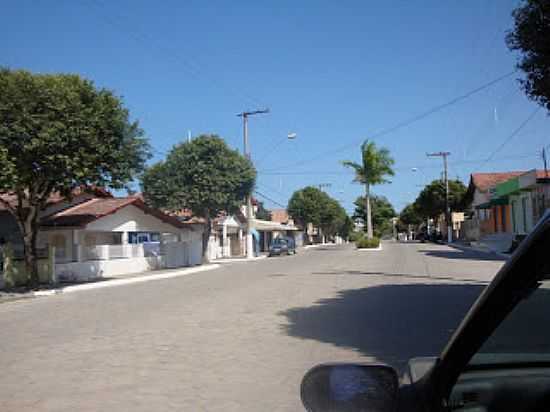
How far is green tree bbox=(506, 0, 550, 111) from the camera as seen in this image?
10.3 meters

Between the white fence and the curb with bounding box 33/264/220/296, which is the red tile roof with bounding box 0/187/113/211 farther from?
the curb with bounding box 33/264/220/296

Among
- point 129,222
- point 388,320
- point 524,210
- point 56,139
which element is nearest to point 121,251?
point 129,222

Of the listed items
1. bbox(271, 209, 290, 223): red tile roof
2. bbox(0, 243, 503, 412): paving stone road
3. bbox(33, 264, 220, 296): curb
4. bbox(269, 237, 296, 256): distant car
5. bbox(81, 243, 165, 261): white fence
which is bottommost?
bbox(33, 264, 220, 296): curb

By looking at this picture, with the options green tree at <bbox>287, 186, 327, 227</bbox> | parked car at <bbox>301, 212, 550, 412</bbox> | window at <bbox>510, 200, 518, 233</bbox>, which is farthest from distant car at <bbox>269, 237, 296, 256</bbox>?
parked car at <bbox>301, 212, 550, 412</bbox>

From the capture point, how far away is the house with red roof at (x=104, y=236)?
27844 millimetres

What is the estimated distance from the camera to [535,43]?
10.5m

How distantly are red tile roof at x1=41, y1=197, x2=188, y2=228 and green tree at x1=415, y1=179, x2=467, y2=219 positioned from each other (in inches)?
1711

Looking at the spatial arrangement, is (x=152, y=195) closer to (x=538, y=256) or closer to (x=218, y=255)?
(x=218, y=255)

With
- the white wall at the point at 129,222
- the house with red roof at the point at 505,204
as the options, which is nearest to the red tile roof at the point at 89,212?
the white wall at the point at 129,222

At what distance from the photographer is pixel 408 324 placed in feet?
33.3

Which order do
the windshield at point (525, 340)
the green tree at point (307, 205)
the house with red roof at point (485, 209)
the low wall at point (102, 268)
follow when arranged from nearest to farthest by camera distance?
the windshield at point (525, 340), the low wall at point (102, 268), the house with red roof at point (485, 209), the green tree at point (307, 205)

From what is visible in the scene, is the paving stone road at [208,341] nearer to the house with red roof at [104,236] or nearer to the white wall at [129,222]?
the house with red roof at [104,236]

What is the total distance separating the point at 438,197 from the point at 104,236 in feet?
156

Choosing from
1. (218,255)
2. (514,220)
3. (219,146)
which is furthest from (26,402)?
(218,255)
